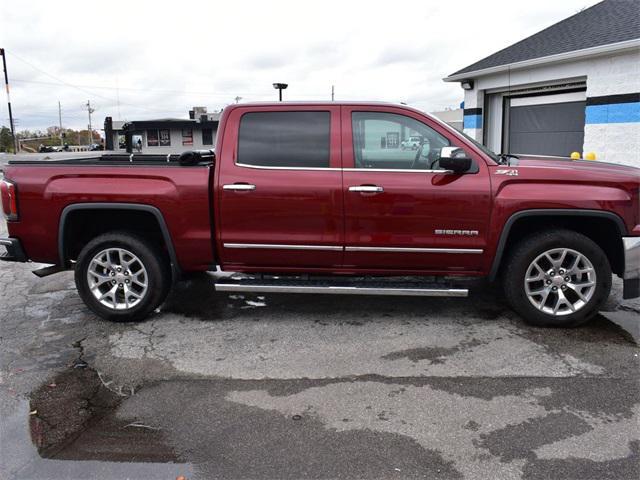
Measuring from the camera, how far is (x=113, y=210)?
492 cm

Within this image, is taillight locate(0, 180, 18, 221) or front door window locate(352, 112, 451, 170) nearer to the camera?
front door window locate(352, 112, 451, 170)

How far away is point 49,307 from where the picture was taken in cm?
564

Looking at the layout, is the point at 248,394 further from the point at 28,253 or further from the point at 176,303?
the point at 28,253

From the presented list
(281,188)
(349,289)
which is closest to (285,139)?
(281,188)

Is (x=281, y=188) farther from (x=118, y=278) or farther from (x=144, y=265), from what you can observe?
(x=118, y=278)

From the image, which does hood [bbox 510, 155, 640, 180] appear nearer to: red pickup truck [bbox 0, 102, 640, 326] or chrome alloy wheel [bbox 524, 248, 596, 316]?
red pickup truck [bbox 0, 102, 640, 326]

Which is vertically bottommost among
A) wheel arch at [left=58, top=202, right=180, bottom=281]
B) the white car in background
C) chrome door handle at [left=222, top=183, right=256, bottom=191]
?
wheel arch at [left=58, top=202, right=180, bottom=281]

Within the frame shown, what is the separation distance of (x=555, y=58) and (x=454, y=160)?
858cm

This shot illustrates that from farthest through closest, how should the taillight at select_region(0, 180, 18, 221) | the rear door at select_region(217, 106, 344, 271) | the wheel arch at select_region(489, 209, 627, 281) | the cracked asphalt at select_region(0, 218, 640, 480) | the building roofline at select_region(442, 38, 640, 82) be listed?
the building roofline at select_region(442, 38, 640, 82), the taillight at select_region(0, 180, 18, 221), the rear door at select_region(217, 106, 344, 271), the wheel arch at select_region(489, 209, 627, 281), the cracked asphalt at select_region(0, 218, 640, 480)

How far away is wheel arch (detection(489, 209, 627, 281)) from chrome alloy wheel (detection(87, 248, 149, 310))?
3161 millimetres

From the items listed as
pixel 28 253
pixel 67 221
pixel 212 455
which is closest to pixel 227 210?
pixel 67 221

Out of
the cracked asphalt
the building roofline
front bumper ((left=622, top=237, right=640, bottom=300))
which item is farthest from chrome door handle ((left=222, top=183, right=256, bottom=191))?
the building roofline

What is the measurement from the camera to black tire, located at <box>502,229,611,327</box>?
4.61 metres

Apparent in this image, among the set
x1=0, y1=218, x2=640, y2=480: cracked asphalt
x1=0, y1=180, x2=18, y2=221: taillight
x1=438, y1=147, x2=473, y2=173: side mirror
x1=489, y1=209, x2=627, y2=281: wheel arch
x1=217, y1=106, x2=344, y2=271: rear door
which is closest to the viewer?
x1=0, y1=218, x2=640, y2=480: cracked asphalt
